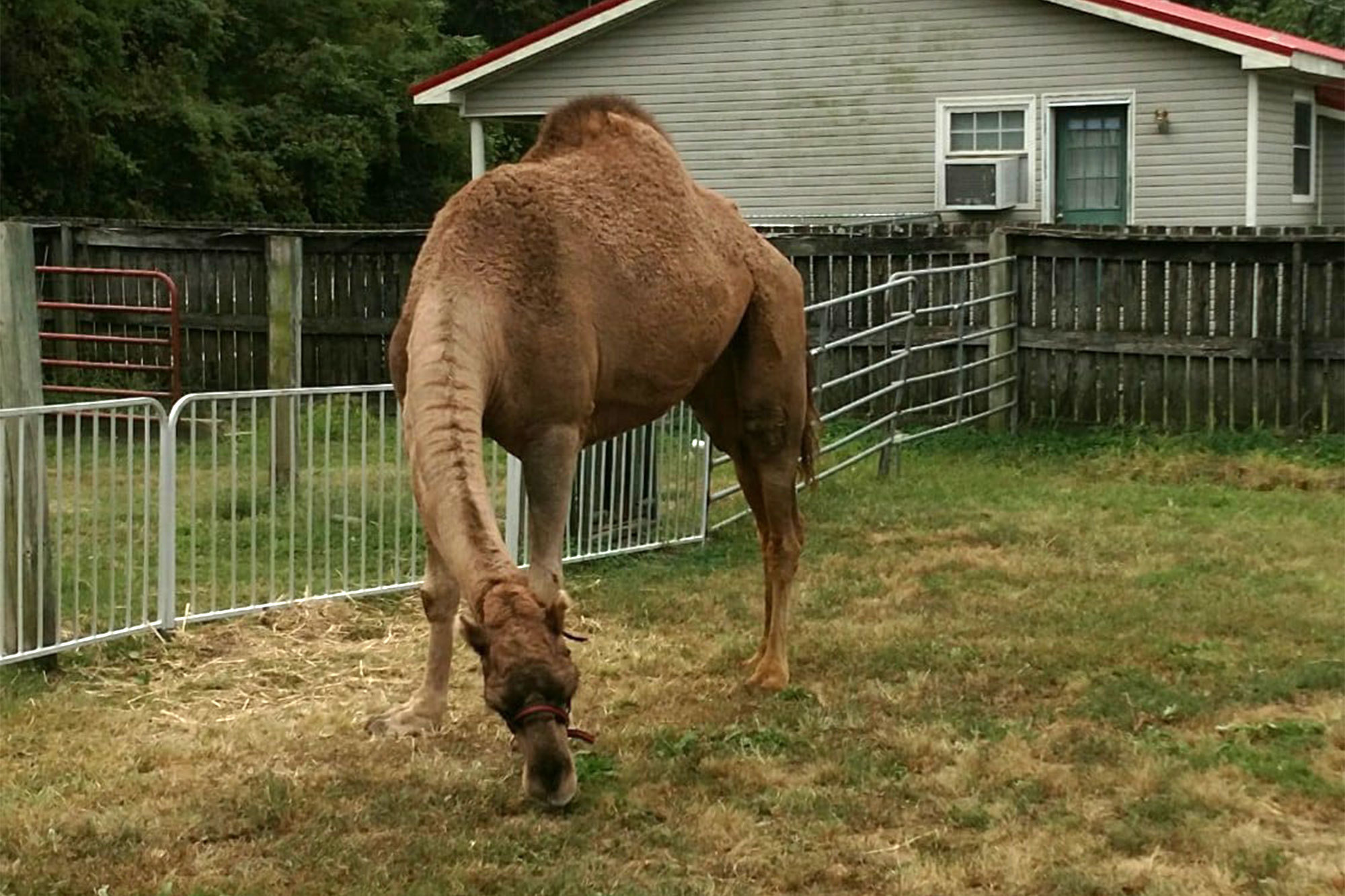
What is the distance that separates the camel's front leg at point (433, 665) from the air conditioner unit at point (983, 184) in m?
14.0

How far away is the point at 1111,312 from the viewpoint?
513 inches

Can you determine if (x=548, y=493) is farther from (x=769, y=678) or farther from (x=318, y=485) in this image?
(x=318, y=485)

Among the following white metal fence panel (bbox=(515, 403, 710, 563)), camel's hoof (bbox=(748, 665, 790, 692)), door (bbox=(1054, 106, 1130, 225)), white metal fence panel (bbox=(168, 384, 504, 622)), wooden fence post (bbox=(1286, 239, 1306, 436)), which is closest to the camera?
camel's hoof (bbox=(748, 665, 790, 692))

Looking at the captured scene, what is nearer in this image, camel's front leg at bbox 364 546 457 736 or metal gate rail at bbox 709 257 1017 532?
camel's front leg at bbox 364 546 457 736

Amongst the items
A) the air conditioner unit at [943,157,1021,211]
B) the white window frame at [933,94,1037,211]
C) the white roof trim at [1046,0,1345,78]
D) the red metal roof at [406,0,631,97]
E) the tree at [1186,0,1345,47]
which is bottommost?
the air conditioner unit at [943,157,1021,211]

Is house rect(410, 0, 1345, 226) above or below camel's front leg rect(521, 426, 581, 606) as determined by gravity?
above

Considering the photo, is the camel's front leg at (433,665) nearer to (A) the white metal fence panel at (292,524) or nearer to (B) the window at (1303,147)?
(A) the white metal fence panel at (292,524)

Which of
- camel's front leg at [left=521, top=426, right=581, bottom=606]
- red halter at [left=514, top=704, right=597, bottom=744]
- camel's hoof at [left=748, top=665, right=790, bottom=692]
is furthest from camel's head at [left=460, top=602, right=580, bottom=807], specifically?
camel's hoof at [left=748, top=665, right=790, bottom=692]

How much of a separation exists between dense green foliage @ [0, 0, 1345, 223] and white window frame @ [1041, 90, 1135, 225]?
457 inches

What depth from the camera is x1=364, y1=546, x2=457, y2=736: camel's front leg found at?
5.75 meters

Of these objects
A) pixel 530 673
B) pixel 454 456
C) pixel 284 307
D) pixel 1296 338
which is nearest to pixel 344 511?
pixel 284 307

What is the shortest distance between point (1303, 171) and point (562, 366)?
16199 millimetres

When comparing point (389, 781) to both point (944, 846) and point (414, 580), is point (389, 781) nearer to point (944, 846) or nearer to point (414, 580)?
point (944, 846)

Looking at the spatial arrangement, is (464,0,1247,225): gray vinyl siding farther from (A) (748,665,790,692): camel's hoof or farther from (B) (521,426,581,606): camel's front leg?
A: (B) (521,426,581,606): camel's front leg
